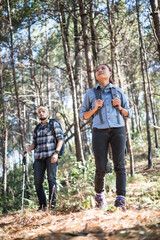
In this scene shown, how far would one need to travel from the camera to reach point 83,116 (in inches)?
126

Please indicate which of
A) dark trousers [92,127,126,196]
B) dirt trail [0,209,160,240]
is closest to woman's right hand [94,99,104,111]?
dark trousers [92,127,126,196]

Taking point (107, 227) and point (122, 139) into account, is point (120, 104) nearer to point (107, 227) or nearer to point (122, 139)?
point (122, 139)

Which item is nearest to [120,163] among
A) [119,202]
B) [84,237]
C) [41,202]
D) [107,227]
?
[119,202]

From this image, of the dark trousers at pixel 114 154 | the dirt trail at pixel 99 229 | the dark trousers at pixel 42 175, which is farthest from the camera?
the dark trousers at pixel 42 175

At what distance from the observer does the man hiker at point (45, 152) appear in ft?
12.9

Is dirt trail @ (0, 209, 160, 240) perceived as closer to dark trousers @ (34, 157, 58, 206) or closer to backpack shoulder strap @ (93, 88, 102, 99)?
dark trousers @ (34, 157, 58, 206)

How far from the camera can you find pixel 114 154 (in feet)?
9.79

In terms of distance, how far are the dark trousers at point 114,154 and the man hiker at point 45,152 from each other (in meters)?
1.13

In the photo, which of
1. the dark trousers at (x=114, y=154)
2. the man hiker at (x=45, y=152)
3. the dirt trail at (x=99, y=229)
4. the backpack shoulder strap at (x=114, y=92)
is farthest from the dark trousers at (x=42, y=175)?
the backpack shoulder strap at (x=114, y=92)

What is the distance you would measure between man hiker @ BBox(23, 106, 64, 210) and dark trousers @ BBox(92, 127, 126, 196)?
1.13 m

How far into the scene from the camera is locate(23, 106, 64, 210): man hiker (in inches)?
155

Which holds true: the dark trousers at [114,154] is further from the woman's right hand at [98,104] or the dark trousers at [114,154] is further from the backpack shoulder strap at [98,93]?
the backpack shoulder strap at [98,93]

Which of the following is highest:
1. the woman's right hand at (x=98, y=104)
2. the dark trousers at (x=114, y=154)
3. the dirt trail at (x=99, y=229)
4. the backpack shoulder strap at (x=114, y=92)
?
the backpack shoulder strap at (x=114, y=92)

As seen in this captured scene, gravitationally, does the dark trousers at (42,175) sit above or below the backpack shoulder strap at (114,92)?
below
